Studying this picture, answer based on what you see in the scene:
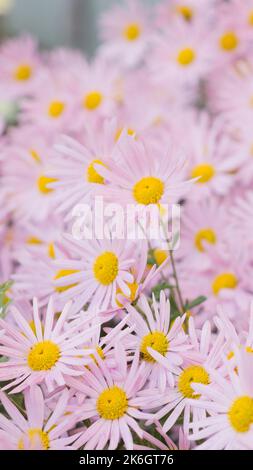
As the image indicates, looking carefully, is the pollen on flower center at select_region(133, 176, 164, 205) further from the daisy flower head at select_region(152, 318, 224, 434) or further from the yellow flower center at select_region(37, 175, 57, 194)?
the yellow flower center at select_region(37, 175, 57, 194)

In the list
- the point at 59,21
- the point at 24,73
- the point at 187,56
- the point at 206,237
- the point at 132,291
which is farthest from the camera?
the point at 59,21

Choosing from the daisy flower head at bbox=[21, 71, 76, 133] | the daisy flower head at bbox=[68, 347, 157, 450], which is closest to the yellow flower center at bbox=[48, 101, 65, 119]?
the daisy flower head at bbox=[21, 71, 76, 133]

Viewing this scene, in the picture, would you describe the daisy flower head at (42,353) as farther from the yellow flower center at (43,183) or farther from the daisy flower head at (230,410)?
the yellow flower center at (43,183)

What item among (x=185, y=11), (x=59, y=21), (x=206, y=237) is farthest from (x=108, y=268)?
(x=59, y=21)

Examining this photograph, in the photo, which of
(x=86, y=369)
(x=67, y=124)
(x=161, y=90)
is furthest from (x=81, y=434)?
→ (x=161, y=90)

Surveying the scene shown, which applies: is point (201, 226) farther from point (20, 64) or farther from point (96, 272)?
point (20, 64)

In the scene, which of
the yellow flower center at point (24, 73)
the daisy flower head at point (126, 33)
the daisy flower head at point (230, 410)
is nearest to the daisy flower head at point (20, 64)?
the yellow flower center at point (24, 73)
